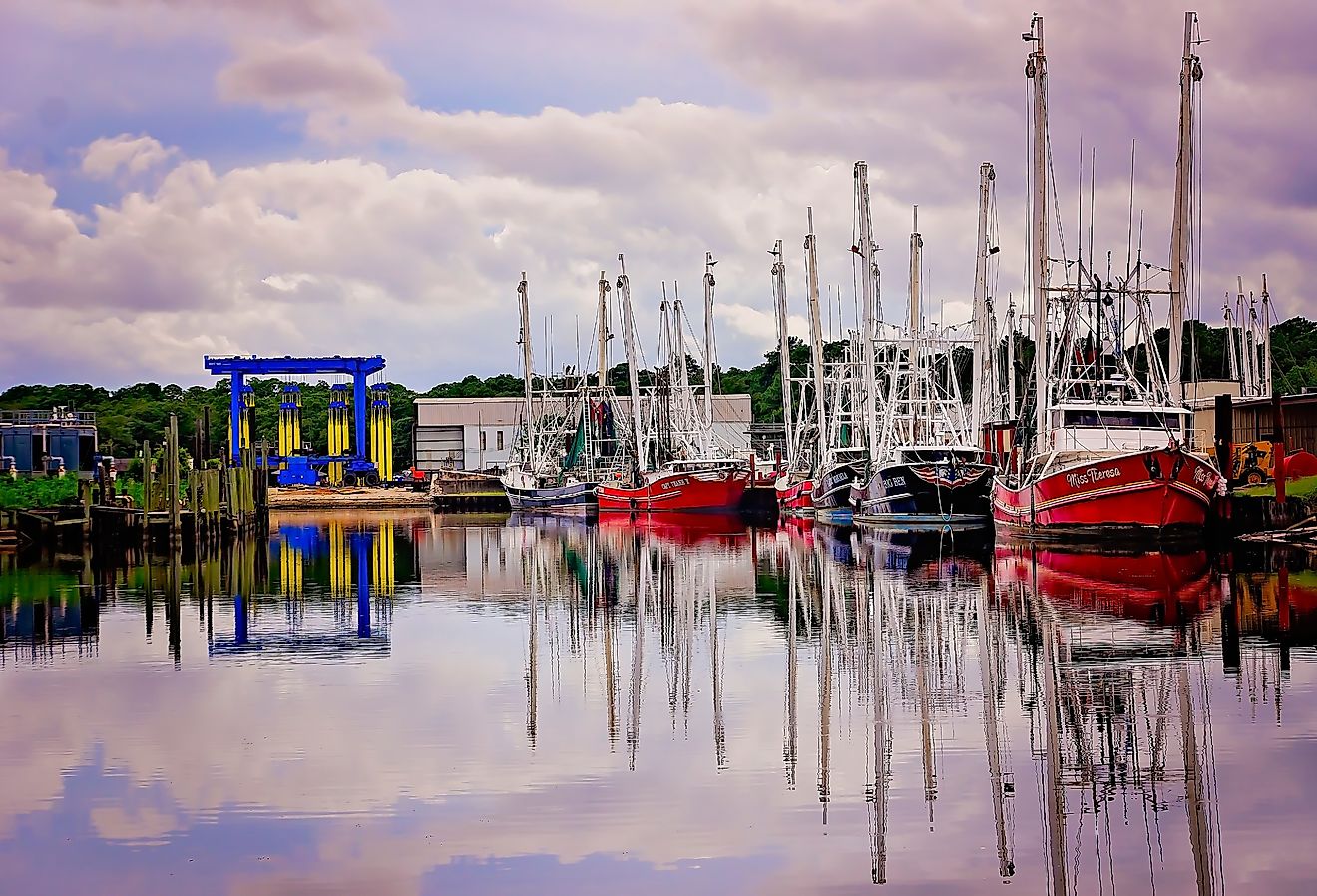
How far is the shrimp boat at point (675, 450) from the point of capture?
250ft

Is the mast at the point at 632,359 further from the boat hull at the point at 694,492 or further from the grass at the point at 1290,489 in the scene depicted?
the grass at the point at 1290,489

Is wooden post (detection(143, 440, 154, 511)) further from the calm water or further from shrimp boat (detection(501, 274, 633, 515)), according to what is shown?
shrimp boat (detection(501, 274, 633, 515))

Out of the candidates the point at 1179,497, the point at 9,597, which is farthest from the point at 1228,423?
the point at 9,597

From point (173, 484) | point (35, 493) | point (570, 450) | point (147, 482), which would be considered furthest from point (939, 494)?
point (570, 450)

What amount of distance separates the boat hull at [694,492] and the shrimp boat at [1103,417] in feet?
92.2

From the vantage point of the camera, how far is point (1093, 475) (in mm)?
41031

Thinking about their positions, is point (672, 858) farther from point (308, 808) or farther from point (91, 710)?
point (91, 710)

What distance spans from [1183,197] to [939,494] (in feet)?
43.3

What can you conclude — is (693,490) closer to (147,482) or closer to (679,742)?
(147,482)

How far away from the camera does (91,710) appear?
18500 millimetres

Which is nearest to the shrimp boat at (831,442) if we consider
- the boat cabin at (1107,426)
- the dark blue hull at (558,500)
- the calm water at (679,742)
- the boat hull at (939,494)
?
the boat hull at (939,494)

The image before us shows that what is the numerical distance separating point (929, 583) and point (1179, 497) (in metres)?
10.5

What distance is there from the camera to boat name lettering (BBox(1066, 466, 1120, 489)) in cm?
4066

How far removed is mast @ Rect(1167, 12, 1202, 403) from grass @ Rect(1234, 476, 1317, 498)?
3.31 m
